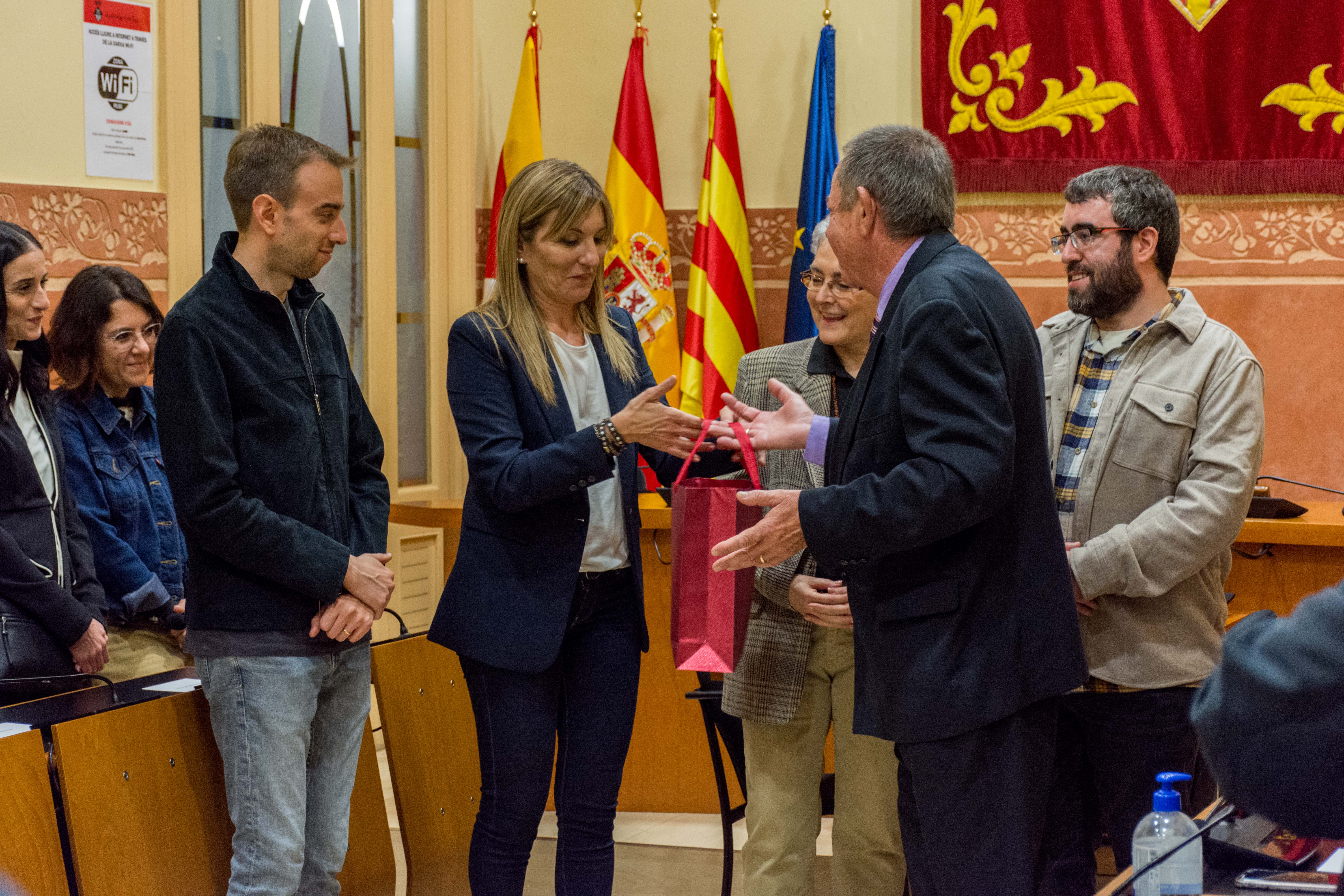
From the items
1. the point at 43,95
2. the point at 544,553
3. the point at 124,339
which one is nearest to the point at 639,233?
the point at 43,95

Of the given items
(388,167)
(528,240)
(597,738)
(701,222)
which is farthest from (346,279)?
(597,738)

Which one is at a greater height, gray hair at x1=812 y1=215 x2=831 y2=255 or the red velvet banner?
the red velvet banner

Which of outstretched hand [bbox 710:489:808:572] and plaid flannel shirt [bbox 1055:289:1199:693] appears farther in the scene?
plaid flannel shirt [bbox 1055:289:1199:693]

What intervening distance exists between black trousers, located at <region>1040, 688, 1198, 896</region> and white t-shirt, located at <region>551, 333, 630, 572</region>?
2.83 feet

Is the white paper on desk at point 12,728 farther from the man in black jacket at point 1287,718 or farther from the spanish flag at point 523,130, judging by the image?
the spanish flag at point 523,130

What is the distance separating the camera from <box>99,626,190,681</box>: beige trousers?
2.76m

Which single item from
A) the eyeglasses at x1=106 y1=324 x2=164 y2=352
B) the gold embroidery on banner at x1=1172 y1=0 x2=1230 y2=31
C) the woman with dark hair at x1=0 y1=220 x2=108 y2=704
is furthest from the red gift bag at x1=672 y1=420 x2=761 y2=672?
the gold embroidery on banner at x1=1172 y1=0 x2=1230 y2=31

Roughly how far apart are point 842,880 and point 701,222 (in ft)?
9.45

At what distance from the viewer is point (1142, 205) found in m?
2.34

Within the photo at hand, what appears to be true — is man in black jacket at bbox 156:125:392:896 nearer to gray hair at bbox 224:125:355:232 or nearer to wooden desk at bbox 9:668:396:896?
gray hair at bbox 224:125:355:232

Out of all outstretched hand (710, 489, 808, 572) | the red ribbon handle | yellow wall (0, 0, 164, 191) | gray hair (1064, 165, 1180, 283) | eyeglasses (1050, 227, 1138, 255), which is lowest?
outstretched hand (710, 489, 808, 572)

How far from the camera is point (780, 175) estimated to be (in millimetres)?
4781

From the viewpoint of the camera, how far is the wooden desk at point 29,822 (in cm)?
183

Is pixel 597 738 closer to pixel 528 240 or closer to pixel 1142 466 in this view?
pixel 528 240
